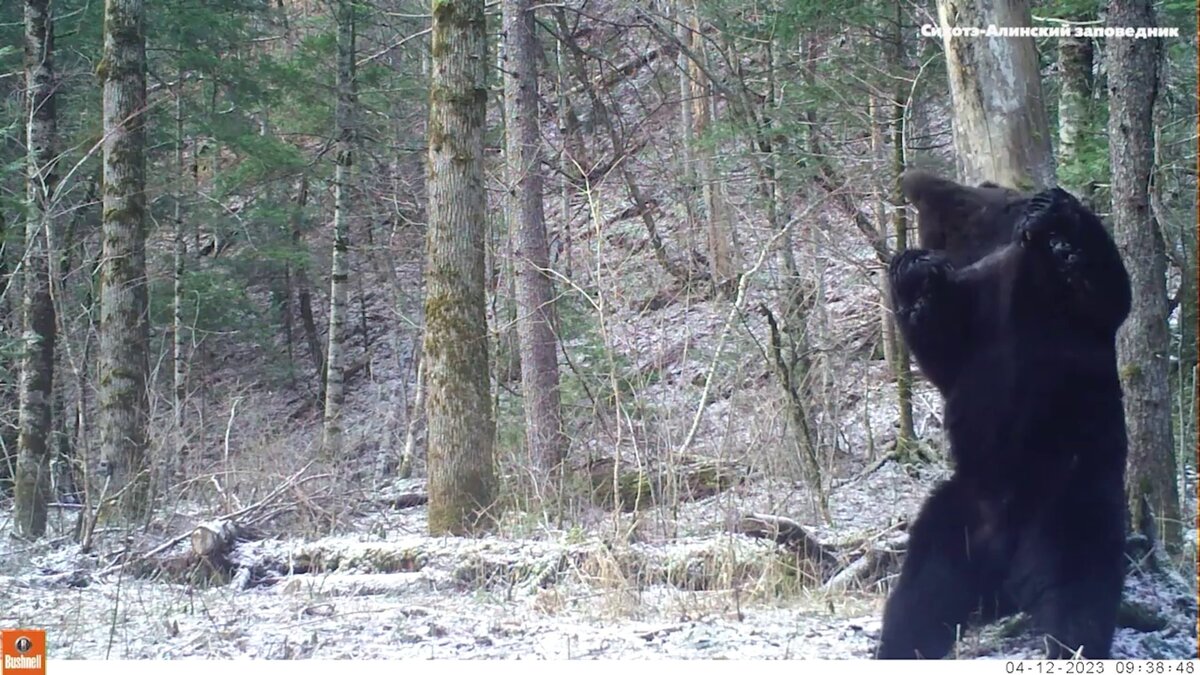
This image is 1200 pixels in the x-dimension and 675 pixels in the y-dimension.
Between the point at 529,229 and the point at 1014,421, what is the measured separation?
A: 765 cm

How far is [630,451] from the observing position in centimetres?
741

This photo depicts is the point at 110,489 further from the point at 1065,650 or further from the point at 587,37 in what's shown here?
the point at 587,37

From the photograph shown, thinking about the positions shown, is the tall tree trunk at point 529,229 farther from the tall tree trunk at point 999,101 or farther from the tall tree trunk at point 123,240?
the tall tree trunk at point 999,101

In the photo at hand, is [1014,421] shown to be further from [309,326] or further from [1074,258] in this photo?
[309,326]

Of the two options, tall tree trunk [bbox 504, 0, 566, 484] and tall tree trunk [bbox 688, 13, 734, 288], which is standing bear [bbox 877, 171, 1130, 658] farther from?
tall tree trunk [bbox 504, 0, 566, 484]

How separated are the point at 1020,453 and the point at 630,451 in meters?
3.98

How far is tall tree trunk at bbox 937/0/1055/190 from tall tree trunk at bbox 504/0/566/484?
20.2ft

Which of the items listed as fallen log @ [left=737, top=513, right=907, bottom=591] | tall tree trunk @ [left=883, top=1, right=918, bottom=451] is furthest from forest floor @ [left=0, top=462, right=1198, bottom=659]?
tall tree trunk @ [left=883, top=1, right=918, bottom=451]

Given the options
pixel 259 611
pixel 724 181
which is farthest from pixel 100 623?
pixel 724 181

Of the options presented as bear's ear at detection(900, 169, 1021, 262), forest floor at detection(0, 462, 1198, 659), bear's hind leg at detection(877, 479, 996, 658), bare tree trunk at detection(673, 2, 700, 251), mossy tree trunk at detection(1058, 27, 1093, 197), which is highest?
bare tree trunk at detection(673, 2, 700, 251)

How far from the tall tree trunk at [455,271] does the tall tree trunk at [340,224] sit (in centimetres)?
601

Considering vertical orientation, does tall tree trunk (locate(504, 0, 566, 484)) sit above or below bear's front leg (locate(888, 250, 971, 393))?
above

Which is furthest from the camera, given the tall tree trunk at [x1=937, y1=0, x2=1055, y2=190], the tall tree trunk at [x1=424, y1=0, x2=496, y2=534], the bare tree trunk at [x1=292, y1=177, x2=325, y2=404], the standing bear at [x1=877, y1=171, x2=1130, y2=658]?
→ the bare tree trunk at [x1=292, y1=177, x2=325, y2=404]

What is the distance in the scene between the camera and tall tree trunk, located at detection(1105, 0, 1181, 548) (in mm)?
5227
